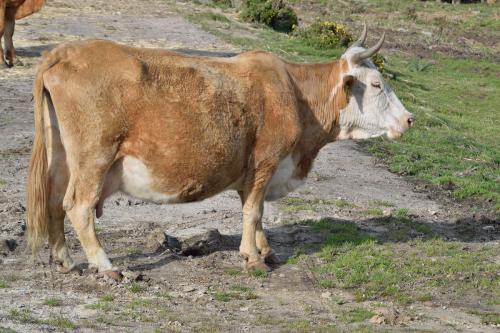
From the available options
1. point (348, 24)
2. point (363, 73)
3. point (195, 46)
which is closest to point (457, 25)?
point (348, 24)

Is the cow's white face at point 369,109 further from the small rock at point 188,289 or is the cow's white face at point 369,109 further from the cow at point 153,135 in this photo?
the small rock at point 188,289

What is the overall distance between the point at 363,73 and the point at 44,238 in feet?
11.8

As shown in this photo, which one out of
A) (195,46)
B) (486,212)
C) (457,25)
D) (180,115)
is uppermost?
(180,115)

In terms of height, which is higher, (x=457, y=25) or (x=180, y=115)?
(x=180, y=115)

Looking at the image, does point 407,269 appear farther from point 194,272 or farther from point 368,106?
point 194,272

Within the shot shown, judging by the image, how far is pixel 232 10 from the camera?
3409cm

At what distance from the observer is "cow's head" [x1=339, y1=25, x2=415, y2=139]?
35.2 ft

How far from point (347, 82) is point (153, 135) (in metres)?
2.40

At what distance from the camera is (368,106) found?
10.8m

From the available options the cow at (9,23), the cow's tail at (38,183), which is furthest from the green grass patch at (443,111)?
the cow at (9,23)

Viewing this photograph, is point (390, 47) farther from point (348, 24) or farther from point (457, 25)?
point (457, 25)

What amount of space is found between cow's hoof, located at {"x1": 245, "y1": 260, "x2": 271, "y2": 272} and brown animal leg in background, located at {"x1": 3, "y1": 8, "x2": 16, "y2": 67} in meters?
11.3

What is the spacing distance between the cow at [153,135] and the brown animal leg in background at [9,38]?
10.9 m

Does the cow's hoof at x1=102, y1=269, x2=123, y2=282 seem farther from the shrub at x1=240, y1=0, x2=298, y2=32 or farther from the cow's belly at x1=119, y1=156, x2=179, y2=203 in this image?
the shrub at x1=240, y1=0, x2=298, y2=32
